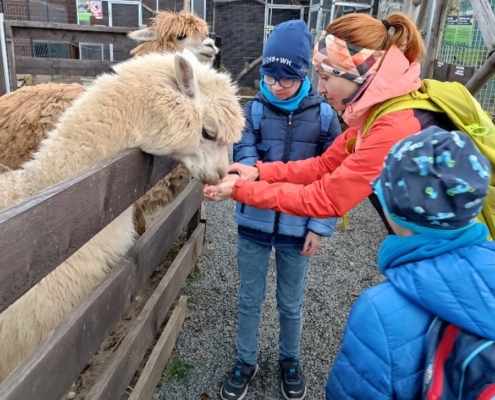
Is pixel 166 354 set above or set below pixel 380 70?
below

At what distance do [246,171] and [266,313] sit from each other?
1.61m

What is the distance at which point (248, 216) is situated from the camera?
2.36 metres

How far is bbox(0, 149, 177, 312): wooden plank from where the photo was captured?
3.30ft

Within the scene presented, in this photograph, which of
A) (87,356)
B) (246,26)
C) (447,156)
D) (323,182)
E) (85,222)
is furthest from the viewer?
(246,26)

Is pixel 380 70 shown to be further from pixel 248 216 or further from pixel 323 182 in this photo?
pixel 248 216

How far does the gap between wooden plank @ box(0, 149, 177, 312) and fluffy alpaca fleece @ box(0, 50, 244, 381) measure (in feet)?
0.60

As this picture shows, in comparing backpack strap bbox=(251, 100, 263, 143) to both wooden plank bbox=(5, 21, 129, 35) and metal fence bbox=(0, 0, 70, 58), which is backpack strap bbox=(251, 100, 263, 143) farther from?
metal fence bbox=(0, 0, 70, 58)

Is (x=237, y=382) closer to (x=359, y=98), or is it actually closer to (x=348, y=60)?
(x=359, y=98)

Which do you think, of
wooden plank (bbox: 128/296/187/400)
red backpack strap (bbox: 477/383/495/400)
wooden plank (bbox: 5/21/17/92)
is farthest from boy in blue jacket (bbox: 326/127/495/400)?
wooden plank (bbox: 5/21/17/92)

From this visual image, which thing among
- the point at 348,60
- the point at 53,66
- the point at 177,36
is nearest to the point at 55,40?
the point at 53,66

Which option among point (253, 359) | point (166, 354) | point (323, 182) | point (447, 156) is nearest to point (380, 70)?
point (323, 182)

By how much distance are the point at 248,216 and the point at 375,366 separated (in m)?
1.34

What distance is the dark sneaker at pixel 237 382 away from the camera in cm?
254

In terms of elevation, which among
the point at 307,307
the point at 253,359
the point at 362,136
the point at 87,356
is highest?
the point at 362,136
